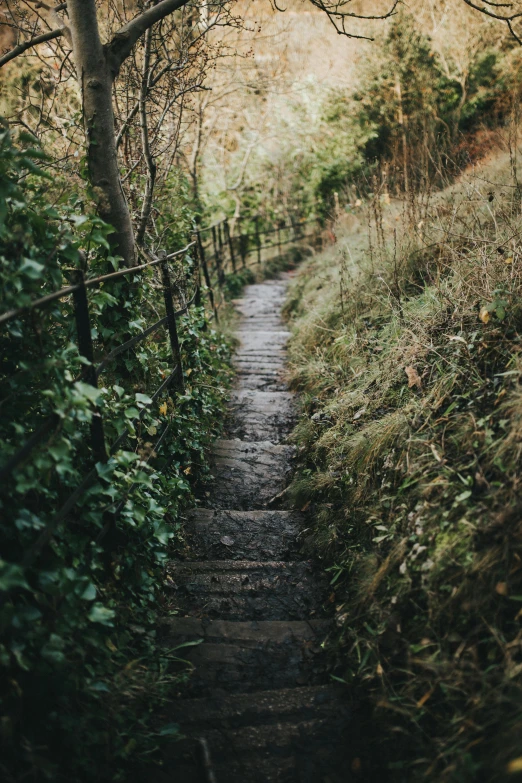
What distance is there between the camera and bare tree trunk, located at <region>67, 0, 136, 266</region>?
2.97 m

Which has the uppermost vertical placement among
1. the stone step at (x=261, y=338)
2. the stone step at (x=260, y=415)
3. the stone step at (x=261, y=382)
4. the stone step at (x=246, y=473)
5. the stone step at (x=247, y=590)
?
the stone step at (x=261, y=338)

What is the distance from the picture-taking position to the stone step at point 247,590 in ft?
9.18

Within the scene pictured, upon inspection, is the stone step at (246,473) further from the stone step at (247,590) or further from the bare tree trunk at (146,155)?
the bare tree trunk at (146,155)

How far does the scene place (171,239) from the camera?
614 centimetres

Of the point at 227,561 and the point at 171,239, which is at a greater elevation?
the point at 171,239

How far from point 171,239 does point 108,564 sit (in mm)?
4417

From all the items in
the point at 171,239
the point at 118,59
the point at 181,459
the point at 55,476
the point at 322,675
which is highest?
the point at 118,59

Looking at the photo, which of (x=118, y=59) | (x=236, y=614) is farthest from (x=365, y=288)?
(x=236, y=614)

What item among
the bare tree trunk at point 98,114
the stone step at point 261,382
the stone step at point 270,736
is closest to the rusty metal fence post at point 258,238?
the stone step at point 261,382

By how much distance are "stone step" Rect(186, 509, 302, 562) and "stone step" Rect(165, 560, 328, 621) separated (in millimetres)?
173

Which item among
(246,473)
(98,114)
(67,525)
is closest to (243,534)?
(246,473)

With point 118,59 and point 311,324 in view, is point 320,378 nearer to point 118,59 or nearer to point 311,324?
point 311,324

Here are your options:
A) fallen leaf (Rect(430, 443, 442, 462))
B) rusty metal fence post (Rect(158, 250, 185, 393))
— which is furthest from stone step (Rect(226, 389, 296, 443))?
fallen leaf (Rect(430, 443, 442, 462))

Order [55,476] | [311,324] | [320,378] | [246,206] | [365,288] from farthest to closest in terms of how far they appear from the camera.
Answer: [246,206]
[311,324]
[365,288]
[320,378]
[55,476]
